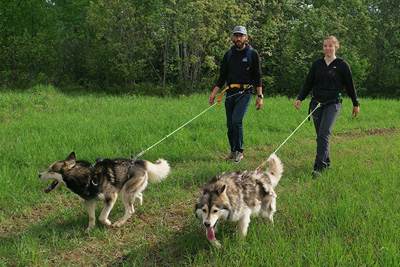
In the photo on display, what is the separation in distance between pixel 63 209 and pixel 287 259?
299 centimetres

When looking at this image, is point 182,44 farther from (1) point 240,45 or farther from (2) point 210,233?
(2) point 210,233

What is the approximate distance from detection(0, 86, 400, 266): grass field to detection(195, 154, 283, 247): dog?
200 mm

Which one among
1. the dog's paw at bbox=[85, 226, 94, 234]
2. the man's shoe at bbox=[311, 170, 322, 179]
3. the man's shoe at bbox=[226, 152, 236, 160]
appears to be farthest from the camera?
the man's shoe at bbox=[226, 152, 236, 160]

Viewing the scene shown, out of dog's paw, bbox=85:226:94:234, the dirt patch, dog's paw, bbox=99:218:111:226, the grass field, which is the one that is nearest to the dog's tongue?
the grass field

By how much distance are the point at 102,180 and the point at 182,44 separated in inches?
620

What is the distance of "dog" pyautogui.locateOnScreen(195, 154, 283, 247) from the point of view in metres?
3.07

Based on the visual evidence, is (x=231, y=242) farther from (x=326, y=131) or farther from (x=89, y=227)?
(x=326, y=131)

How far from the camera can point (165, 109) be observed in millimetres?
11328

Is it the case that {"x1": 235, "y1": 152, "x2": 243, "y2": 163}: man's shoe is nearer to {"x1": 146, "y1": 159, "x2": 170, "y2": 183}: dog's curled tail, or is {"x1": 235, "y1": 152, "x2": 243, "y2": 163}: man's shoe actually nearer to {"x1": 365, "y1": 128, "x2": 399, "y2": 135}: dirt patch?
{"x1": 146, "y1": 159, "x2": 170, "y2": 183}: dog's curled tail

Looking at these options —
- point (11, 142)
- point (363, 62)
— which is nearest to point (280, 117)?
point (11, 142)

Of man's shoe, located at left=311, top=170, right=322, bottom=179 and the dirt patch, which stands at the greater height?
man's shoe, located at left=311, top=170, right=322, bottom=179

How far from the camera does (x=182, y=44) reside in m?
18.6

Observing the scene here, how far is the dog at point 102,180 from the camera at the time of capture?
12.6 ft

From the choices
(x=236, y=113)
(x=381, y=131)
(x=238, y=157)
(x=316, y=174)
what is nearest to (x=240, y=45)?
(x=236, y=113)
